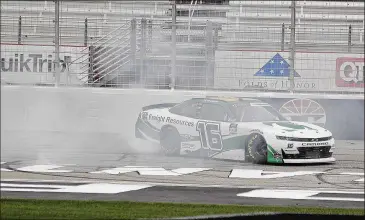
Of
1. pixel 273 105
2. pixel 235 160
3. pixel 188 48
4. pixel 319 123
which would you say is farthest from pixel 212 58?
pixel 235 160

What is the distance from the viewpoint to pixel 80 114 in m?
3.20

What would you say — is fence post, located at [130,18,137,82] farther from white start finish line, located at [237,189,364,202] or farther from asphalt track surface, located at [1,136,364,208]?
white start finish line, located at [237,189,364,202]

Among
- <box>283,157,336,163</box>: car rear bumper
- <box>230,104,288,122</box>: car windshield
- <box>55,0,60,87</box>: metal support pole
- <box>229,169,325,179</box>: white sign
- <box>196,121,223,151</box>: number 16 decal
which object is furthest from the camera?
<box>229,169,325,179</box>: white sign

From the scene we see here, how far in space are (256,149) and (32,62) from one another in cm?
103

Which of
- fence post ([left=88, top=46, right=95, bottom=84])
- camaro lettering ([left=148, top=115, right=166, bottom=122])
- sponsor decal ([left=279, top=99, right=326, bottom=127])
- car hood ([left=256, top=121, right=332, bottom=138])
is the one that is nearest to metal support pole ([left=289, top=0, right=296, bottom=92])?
sponsor decal ([left=279, top=99, right=326, bottom=127])

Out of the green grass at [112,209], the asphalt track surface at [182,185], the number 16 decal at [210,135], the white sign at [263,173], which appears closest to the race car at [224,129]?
the number 16 decal at [210,135]

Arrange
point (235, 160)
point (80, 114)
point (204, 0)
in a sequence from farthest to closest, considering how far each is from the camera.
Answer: point (235, 160)
point (80, 114)
point (204, 0)

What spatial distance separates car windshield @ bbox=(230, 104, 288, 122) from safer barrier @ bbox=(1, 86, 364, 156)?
2.0 inches

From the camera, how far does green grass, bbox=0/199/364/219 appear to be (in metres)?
5.61

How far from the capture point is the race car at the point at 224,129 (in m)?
2.99

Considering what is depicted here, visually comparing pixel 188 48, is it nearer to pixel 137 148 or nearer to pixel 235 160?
pixel 137 148

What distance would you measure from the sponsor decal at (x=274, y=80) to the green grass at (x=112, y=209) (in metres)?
2.87

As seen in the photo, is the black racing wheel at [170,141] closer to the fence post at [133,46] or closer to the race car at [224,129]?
the race car at [224,129]

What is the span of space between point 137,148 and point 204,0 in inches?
32.8
